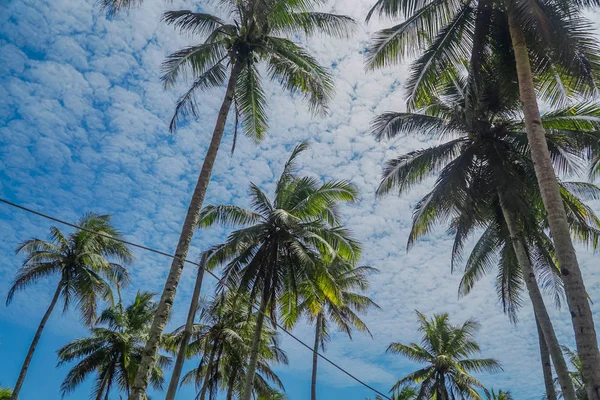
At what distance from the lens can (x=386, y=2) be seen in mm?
10828

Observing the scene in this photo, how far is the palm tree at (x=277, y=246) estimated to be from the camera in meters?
15.7

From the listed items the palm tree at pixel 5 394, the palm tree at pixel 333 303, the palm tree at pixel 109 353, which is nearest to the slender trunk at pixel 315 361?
the palm tree at pixel 333 303

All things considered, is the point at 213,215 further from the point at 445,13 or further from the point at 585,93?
the point at 585,93

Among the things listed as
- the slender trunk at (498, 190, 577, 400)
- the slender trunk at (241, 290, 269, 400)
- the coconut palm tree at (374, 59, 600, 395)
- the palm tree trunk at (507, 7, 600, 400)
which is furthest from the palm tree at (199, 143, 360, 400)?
the palm tree trunk at (507, 7, 600, 400)

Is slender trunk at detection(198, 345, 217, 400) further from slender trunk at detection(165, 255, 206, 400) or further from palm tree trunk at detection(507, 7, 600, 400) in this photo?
palm tree trunk at detection(507, 7, 600, 400)

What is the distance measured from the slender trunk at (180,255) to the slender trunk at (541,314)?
7881mm

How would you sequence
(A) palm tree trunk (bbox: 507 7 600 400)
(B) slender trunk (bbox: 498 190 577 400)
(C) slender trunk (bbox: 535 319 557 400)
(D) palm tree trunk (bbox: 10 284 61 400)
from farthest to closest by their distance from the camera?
(D) palm tree trunk (bbox: 10 284 61 400), (C) slender trunk (bbox: 535 319 557 400), (B) slender trunk (bbox: 498 190 577 400), (A) palm tree trunk (bbox: 507 7 600 400)

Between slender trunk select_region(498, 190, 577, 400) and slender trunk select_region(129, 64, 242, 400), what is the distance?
7881mm

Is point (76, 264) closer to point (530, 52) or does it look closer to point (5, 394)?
point (5, 394)

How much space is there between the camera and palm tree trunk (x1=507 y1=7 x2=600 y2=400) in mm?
6746

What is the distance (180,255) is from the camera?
30.9 feet

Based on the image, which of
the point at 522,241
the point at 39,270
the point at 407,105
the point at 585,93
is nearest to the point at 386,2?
the point at 407,105

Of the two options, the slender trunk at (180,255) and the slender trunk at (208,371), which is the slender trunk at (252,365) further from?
the slender trunk at (180,255)

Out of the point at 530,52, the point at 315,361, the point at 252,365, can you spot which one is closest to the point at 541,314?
the point at 530,52
